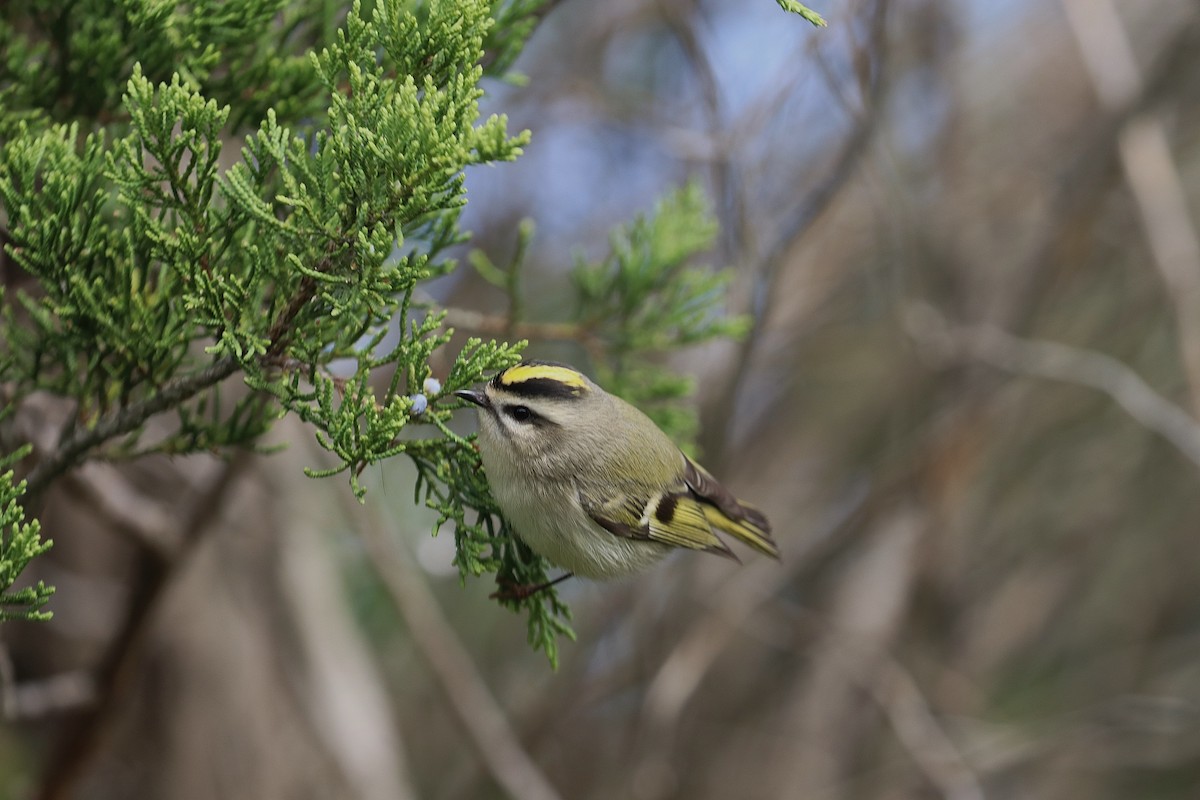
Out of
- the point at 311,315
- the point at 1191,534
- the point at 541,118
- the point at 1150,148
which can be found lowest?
the point at 1191,534

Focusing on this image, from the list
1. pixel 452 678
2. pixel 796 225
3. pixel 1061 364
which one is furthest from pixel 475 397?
pixel 1061 364

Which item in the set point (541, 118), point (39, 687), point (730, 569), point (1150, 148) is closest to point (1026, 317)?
point (1150, 148)

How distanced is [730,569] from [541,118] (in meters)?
1.80

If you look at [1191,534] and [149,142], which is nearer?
[149,142]

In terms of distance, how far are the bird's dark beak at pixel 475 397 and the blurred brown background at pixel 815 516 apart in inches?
29.5

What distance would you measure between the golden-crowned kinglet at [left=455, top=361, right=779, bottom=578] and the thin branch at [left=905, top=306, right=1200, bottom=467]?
1253 mm

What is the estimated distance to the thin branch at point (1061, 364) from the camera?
2.70m

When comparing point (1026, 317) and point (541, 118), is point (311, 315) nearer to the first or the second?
point (541, 118)

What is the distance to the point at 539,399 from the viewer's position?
188cm

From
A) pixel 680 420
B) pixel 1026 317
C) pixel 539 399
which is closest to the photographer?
pixel 539 399

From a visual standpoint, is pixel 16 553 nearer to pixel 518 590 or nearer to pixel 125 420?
pixel 125 420

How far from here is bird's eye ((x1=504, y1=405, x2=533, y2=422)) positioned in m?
1.83

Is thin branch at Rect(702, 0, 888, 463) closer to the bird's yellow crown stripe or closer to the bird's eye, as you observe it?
the bird's yellow crown stripe

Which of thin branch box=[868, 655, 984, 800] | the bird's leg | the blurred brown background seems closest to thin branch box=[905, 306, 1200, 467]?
the blurred brown background
